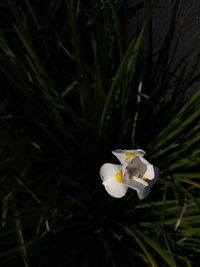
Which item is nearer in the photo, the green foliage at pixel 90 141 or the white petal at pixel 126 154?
the white petal at pixel 126 154

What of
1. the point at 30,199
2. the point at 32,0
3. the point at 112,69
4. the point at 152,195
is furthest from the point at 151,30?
the point at 30,199

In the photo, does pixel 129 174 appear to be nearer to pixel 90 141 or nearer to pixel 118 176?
pixel 118 176

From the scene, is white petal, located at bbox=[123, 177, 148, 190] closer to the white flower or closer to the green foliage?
the white flower

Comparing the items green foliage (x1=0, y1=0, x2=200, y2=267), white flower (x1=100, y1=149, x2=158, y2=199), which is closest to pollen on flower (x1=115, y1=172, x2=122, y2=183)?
white flower (x1=100, y1=149, x2=158, y2=199)

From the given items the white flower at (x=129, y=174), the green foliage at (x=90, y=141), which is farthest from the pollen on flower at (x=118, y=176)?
the green foliage at (x=90, y=141)

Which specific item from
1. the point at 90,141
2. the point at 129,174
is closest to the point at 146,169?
the point at 129,174

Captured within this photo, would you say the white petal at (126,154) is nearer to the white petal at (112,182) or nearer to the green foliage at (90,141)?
the white petal at (112,182)

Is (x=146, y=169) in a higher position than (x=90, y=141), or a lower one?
lower
